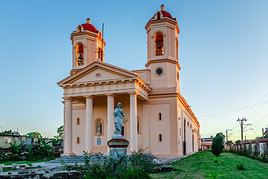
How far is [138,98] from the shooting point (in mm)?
32344

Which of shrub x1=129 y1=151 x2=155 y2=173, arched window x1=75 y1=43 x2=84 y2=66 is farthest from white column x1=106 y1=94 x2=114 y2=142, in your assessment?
shrub x1=129 y1=151 x2=155 y2=173

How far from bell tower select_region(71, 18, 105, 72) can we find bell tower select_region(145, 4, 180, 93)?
22.3 feet

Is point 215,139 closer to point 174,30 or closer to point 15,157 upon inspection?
point 174,30

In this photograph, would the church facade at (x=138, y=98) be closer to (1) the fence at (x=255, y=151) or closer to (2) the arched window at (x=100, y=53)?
(2) the arched window at (x=100, y=53)

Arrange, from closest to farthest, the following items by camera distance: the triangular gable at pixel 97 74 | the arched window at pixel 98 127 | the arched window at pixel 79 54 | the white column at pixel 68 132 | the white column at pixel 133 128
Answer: the white column at pixel 133 128
the triangular gable at pixel 97 74
the white column at pixel 68 132
the arched window at pixel 98 127
the arched window at pixel 79 54

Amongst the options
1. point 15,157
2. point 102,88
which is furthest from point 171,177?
point 15,157

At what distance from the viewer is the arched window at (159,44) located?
34.1 metres

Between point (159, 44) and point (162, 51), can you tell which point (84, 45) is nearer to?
point (159, 44)

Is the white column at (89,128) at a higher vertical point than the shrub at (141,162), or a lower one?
higher

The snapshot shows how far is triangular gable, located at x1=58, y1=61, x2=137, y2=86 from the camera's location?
30.3 metres

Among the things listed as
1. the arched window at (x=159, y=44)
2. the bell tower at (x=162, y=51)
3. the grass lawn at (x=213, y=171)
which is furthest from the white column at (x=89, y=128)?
the grass lawn at (x=213, y=171)

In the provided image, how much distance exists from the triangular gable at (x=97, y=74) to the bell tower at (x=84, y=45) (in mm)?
5760

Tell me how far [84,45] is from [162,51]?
29.4 ft

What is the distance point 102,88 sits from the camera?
30.5m
